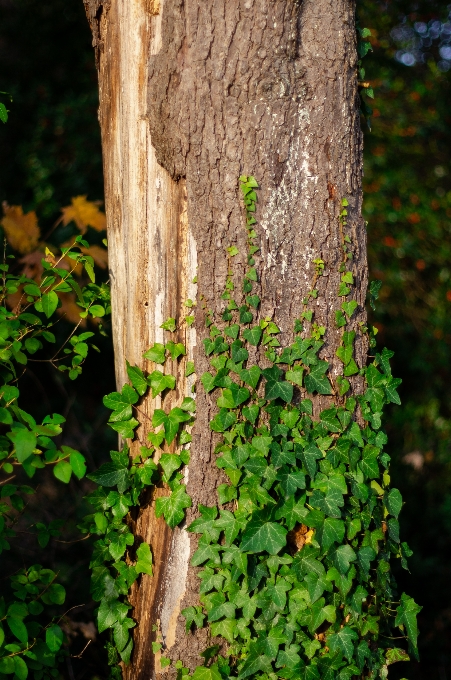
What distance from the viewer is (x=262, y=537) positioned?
6.51 feet

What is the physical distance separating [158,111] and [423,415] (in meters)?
4.70

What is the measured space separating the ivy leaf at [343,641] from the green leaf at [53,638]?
90 centimetres

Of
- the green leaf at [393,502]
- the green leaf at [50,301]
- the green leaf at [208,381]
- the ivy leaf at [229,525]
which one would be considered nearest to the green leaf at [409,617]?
the green leaf at [393,502]

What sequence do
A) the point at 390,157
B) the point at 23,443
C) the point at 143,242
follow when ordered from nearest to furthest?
the point at 23,443 → the point at 143,242 → the point at 390,157

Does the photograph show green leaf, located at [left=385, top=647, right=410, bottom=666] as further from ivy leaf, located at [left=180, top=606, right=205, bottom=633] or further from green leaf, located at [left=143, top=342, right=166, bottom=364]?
green leaf, located at [left=143, top=342, right=166, bottom=364]

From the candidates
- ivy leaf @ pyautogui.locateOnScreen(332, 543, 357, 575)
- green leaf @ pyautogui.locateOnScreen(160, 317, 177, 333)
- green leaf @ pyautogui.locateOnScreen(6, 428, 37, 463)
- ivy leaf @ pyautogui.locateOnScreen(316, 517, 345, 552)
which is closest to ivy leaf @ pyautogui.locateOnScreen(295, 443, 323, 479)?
ivy leaf @ pyautogui.locateOnScreen(316, 517, 345, 552)

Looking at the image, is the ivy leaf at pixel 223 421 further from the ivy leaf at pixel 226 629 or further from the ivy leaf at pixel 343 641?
the ivy leaf at pixel 343 641

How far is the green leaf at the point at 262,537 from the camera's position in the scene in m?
1.98

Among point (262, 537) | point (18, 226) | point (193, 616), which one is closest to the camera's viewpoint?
point (262, 537)

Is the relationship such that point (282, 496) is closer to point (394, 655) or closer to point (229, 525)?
point (229, 525)

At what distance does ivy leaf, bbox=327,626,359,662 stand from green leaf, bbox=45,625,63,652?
902mm

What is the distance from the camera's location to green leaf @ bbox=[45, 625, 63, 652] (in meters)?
2.13

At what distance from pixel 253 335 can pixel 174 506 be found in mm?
632

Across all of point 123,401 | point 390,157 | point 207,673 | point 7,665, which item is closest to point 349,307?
point 123,401
